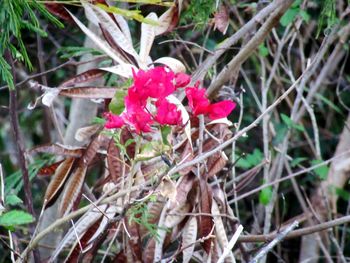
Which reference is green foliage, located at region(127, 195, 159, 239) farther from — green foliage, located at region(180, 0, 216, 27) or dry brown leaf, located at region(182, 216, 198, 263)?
green foliage, located at region(180, 0, 216, 27)

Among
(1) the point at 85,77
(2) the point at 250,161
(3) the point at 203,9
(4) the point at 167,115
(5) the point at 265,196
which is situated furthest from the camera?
(2) the point at 250,161

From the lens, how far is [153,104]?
1308 millimetres

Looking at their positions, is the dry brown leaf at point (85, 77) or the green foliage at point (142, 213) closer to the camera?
the green foliage at point (142, 213)

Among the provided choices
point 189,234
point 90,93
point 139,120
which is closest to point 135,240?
point 189,234

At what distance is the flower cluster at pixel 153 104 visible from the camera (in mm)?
1198

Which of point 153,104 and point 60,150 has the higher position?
point 153,104

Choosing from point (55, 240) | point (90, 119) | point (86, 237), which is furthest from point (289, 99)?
point (86, 237)

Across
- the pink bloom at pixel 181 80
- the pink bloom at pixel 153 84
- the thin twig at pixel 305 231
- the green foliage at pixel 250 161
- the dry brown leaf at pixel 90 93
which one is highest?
the pink bloom at pixel 153 84

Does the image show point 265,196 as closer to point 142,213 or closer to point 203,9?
point 203,9

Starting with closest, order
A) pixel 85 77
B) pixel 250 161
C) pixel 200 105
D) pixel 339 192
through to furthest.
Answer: pixel 200 105 → pixel 85 77 → pixel 250 161 → pixel 339 192

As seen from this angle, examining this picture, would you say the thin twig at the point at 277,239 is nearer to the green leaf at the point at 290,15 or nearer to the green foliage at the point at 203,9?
the green foliage at the point at 203,9

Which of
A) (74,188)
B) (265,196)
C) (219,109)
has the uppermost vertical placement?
(219,109)

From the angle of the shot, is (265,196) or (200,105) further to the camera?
(265,196)

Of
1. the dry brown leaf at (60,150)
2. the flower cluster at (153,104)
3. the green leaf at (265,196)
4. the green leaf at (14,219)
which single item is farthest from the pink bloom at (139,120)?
the green leaf at (265,196)
